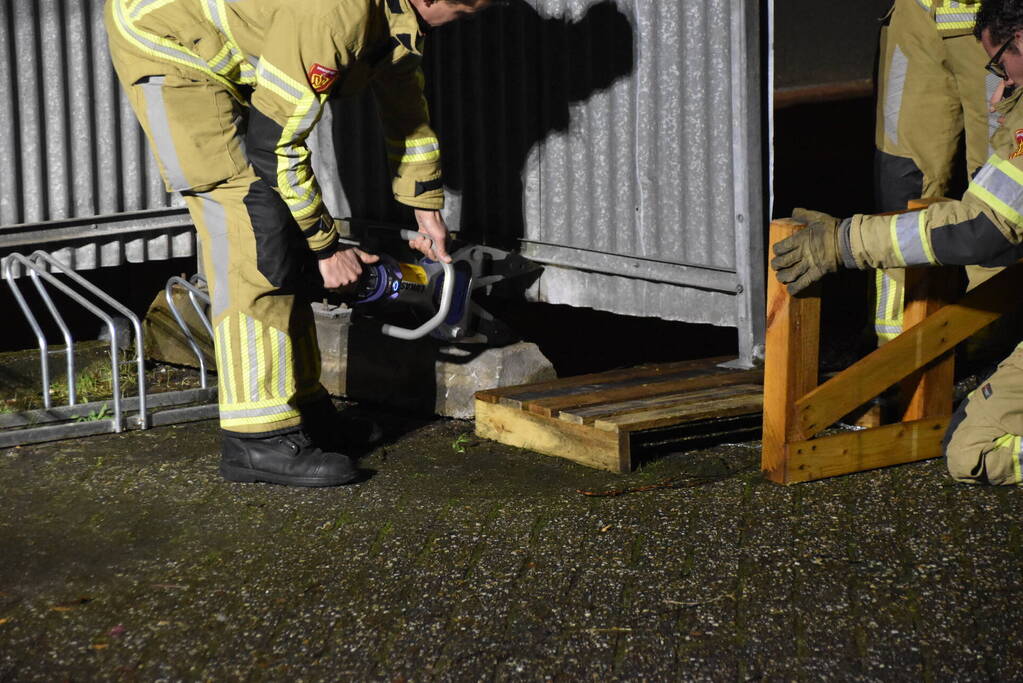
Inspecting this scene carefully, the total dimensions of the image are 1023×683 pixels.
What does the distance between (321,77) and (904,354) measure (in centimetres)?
198

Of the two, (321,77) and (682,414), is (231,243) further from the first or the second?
(682,414)

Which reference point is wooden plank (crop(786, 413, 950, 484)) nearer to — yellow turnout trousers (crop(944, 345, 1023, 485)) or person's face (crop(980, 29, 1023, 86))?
yellow turnout trousers (crop(944, 345, 1023, 485))

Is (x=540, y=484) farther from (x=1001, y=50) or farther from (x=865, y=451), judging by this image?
(x=1001, y=50)

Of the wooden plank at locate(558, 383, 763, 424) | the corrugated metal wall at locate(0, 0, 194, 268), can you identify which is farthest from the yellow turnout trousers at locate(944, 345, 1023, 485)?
the corrugated metal wall at locate(0, 0, 194, 268)

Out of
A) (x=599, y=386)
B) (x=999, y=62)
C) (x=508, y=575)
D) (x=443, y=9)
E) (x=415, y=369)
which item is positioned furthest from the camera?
A: (x=415, y=369)

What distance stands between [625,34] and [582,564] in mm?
2336

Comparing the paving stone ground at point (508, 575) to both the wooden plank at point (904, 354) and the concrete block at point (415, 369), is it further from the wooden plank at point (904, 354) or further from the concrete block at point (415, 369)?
the concrete block at point (415, 369)

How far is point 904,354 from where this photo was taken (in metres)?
3.92

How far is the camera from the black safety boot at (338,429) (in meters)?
4.39

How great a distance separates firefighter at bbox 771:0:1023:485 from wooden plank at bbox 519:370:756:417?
2.92 feet

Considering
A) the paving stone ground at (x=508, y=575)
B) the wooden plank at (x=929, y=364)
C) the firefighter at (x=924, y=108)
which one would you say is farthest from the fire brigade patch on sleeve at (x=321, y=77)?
the firefighter at (x=924, y=108)

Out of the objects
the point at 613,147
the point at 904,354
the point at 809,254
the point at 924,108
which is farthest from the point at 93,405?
the point at 924,108

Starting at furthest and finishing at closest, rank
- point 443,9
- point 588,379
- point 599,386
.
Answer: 1. point 588,379
2. point 599,386
3. point 443,9

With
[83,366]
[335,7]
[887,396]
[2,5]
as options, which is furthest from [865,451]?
[2,5]
